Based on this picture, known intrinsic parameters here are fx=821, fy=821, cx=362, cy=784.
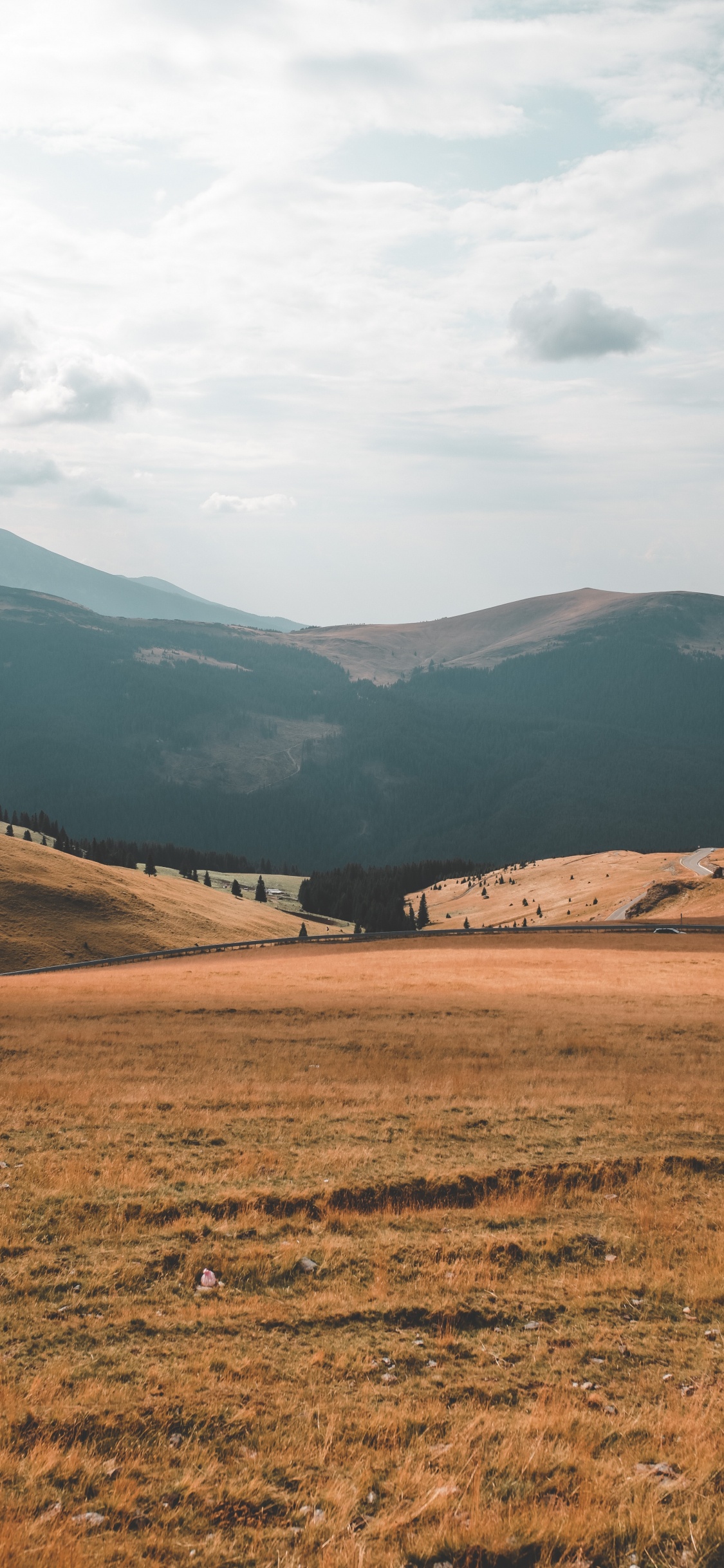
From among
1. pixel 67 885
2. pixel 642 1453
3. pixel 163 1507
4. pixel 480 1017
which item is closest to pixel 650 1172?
pixel 642 1453

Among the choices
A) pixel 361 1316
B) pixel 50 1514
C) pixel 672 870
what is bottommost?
pixel 672 870

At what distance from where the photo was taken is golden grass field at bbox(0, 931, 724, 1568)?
26.3ft

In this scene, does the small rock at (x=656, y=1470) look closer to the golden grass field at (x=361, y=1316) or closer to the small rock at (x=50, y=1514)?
the golden grass field at (x=361, y=1316)

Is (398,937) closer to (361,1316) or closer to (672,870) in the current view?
(361,1316)

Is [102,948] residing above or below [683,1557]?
below

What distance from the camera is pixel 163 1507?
8.09 m

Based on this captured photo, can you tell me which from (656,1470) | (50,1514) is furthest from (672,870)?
(50,1514)

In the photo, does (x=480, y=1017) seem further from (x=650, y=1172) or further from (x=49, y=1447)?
(x=49, y=1447)

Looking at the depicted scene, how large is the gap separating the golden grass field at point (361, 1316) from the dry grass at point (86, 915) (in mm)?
89988

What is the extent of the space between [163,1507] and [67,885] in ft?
431

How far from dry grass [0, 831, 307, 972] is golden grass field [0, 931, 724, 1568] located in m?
90.0

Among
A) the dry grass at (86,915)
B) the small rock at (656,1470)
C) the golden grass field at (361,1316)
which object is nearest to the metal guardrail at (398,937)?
the dry grass at (86,915)

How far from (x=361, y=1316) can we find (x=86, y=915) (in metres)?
121

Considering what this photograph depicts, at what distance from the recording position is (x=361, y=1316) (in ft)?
39.1
